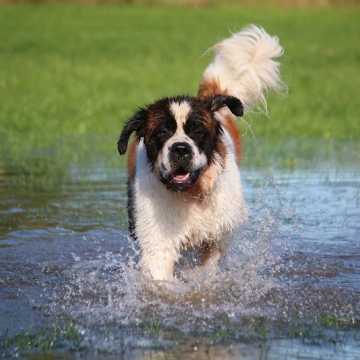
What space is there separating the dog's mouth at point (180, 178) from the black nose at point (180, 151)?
0.40ft

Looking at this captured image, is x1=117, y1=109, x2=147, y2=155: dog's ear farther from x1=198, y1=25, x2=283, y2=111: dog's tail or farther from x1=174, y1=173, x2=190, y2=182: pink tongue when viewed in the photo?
x1=198, y1=25, x2=283, y2=111: dog's tail

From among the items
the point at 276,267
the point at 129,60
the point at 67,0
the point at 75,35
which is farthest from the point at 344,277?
the point at 67,0

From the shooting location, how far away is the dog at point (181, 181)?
6.94 meters

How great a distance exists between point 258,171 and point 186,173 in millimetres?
5365

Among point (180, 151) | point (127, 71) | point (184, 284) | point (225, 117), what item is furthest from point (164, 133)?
point (127, 71)

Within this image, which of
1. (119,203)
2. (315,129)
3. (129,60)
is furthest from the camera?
(129,60)

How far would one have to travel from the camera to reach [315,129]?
16.0 m

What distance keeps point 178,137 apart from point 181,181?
12.7 inches

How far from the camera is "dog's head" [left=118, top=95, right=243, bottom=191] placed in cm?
681

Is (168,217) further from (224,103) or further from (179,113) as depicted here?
(224,103)

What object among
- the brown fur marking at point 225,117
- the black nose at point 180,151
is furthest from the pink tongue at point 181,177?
the brown fur marking at point 225,117

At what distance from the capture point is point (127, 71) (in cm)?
2505

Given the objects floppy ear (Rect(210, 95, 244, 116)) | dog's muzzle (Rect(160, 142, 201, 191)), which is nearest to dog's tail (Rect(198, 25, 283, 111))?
floppy ear (Rect(210, 95, 244, 116))

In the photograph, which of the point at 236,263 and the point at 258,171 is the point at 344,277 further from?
the point at 258,171
